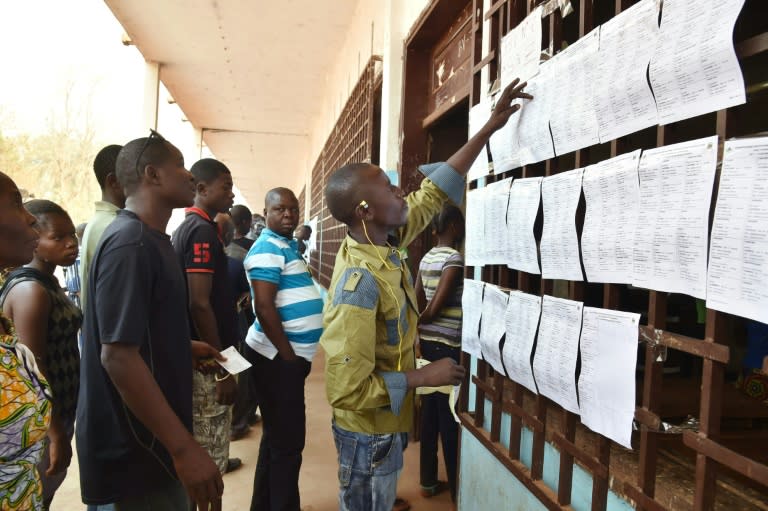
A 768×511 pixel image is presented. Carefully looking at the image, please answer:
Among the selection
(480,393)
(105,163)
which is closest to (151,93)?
(105,163)

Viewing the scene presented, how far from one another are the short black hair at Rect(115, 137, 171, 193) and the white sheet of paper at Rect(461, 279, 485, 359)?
1.27m

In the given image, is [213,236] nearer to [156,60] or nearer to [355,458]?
[355,458]

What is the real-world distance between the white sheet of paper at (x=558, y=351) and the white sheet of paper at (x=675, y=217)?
0.94 ft

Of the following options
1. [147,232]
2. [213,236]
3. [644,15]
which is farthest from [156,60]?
[644,15]

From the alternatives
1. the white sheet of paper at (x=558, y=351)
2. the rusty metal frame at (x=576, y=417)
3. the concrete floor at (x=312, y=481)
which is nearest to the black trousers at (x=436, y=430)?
the concrete floor at (x=312, y=481)

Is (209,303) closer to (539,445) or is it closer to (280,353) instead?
(280,353)

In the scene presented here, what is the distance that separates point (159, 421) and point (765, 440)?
1970 millimetres

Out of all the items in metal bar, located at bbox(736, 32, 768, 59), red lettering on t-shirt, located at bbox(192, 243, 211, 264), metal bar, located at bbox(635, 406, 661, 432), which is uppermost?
metal bar, located at bbox(736, 32, 768, 59)

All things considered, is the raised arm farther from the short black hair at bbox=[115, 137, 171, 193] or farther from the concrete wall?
the concrete wall

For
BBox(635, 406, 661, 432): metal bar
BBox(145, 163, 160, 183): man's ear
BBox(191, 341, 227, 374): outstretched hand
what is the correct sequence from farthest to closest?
BBox(191, 341, 227, 374): outstretched hand
BBox(145, 163, 160, 183): man's ear
BBox(635, 406, 661, 432): metal bar

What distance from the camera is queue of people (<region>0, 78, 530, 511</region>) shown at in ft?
4.40

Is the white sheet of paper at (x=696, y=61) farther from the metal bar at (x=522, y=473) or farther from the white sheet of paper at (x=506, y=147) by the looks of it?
the metal bar at (x=522, y=473)

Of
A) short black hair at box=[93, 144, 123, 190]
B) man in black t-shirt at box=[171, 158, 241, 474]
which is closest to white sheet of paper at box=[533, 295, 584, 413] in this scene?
A: man in black t-shirt at box=[171, 158, 241, 474]

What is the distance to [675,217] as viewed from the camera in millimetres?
1085
